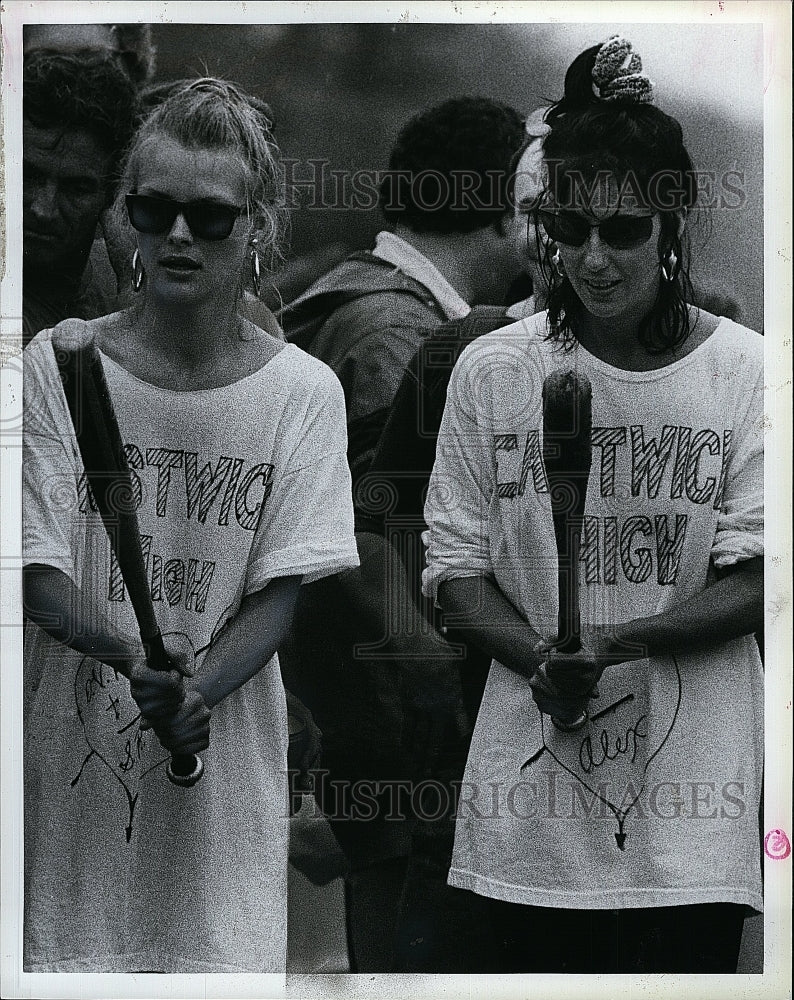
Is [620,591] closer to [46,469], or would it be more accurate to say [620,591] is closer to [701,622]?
[701,622]

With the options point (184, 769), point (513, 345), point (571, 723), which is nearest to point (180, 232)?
point (513, 345)

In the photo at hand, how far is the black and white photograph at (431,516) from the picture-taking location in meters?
2.67

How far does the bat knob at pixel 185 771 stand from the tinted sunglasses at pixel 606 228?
63.5 inches

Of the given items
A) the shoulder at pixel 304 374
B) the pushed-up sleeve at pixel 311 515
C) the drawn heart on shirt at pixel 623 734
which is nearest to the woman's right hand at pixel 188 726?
the pushed-up sleeve at pixel 311 515

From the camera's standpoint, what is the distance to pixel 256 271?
2.70 metres

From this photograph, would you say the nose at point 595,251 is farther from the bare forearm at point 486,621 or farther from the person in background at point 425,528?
the bare forearm at point 486,621

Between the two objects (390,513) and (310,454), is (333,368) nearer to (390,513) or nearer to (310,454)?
(310,454)

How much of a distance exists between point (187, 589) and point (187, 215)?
3.07ft

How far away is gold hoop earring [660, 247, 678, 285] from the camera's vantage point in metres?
2.69

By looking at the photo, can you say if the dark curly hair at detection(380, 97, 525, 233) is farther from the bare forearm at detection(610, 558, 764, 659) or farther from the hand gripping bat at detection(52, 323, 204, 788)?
the bare forearm at detection(610, 558, 764, 659)

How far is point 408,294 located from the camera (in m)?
2.70

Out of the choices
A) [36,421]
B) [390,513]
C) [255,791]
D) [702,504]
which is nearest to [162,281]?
[36,421]

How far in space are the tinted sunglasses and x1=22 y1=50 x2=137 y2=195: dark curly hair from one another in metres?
1.09

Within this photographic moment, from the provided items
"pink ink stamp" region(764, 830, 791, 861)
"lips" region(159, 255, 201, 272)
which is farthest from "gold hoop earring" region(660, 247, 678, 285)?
"pink ink stamp" region(764, 830, 791, 861)
